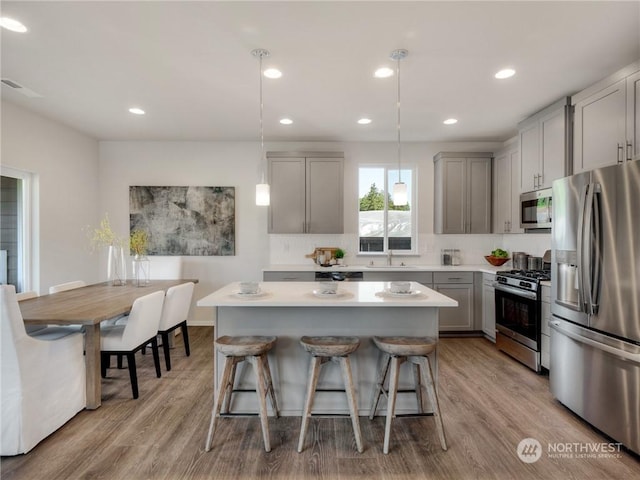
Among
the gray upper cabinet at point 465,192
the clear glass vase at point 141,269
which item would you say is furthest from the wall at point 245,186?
the clear glass vase at point 141,269

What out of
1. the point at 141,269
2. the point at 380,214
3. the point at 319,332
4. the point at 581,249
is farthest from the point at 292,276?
the point at 581,249

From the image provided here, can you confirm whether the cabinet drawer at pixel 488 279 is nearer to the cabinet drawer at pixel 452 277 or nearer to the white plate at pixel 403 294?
the cabinet drawer at pixel 452 277

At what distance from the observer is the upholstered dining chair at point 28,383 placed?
2018mm

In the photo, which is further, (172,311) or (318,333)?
(172,311)

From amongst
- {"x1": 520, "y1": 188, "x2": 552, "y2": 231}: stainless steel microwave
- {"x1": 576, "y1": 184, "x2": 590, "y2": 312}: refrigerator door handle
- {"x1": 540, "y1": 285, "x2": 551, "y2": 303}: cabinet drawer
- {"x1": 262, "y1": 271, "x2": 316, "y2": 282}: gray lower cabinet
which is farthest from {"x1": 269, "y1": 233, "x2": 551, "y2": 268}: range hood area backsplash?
{"x1": 576, "y1": 184, "x2": 590, "y2": 312}: refrigerator door handle

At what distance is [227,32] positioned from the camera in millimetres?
2246

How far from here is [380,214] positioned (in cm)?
507

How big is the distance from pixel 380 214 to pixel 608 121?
2787 mm

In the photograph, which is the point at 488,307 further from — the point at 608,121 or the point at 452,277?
the point at 608,121

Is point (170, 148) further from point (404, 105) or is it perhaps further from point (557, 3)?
point (557, 3)

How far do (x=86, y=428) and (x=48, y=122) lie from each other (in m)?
3.49

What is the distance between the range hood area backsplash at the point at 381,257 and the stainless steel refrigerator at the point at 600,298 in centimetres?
234

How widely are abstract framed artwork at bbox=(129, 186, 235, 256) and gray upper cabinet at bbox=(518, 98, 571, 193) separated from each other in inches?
147

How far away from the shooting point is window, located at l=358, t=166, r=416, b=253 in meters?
5.04
